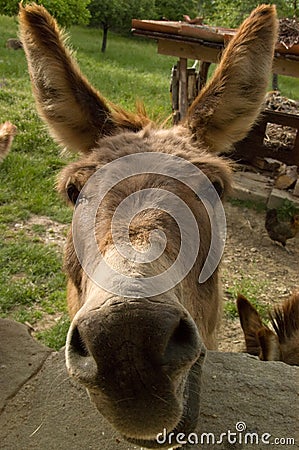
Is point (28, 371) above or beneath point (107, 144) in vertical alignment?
beneath

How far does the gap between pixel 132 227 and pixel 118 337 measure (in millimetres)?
606

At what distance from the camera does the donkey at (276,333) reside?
3859mm

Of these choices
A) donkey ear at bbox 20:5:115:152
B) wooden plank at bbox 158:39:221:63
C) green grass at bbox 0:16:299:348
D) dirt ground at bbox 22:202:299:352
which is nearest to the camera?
donkey ear at bbox 20:5:115:152

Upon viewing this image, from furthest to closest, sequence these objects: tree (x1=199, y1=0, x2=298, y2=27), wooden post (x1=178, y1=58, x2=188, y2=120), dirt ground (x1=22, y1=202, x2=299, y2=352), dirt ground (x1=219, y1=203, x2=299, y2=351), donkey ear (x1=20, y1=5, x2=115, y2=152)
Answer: tree (x1=199, y1=0, x2=298, y2=27) → wooden post (x1=178, y1=58, x2=188, y2=120) → dirt ground (x1=22, y1=202, x2=299, y2=352) → dirt ground (x1=219, y1=203, x2=299, y2=351) → donkey ear (x1=20, y1=5, x2=115, y2=152)

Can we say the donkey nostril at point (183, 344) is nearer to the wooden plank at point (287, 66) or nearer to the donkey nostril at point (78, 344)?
the donkey nostril at point (78, 344)

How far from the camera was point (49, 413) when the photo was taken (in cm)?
302

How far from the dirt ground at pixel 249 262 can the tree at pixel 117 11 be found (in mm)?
26320

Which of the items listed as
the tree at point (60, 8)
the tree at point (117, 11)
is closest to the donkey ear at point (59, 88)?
the tree at point (60, 8)

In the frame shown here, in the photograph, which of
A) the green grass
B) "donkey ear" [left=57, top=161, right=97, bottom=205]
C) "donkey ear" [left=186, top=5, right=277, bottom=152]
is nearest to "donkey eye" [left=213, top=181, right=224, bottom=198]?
"donkey ear" [left=186, top=5, right=277, bottom=152]

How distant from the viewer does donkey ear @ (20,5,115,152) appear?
309 cm

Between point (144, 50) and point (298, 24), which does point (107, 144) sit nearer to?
point (298, 24)

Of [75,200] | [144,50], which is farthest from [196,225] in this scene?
[144,50]

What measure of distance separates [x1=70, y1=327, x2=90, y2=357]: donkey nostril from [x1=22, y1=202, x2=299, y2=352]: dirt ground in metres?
4.28

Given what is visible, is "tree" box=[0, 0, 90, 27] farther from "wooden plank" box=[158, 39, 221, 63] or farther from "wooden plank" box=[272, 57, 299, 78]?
"wooden plank" box=[272, 57, 299, 78]
